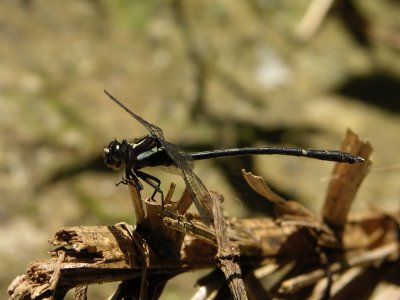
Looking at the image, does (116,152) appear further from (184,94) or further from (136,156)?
(184,94)

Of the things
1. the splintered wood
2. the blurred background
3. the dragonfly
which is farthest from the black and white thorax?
the blurred background

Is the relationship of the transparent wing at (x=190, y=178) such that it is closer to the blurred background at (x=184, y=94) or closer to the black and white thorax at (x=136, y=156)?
the black and white thorax at (x=136, y=156)

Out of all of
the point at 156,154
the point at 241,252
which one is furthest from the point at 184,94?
the point at 241,252

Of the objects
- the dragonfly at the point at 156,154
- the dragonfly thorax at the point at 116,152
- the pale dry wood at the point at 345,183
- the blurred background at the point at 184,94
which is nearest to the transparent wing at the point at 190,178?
the dragonfly at the point at 156,154

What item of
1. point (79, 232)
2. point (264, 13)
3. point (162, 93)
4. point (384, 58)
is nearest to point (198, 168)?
point (162, 93)

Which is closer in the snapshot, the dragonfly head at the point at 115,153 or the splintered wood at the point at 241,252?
the splintered wood at the point at 241,252

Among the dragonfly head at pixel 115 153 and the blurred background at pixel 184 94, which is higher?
the blurred background at pixel 184 94

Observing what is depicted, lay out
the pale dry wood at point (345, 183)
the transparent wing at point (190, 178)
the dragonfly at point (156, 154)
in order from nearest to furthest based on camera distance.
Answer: the transparent wing at point (190, 178), the pale dry wood at point (345, 183), the dragonfly at point (156, 154)
